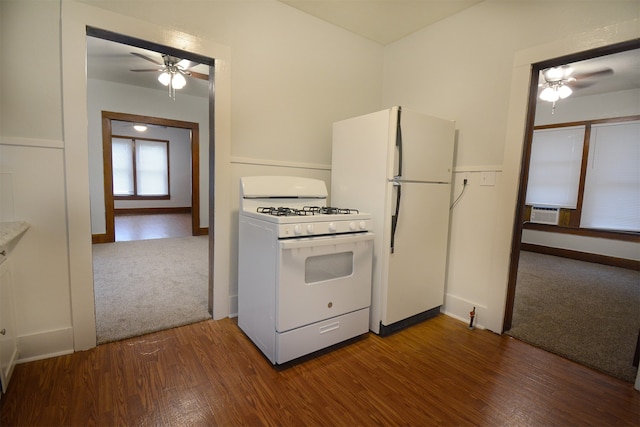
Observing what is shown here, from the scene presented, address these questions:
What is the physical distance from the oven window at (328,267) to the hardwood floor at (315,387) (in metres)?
0.53

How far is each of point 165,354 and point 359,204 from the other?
1694 mm

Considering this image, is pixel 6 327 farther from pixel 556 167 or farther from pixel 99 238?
pixel 556 167

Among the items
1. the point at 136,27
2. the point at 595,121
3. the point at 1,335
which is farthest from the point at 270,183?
the point at 595,121

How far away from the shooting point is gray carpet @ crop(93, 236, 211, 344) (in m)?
2.19

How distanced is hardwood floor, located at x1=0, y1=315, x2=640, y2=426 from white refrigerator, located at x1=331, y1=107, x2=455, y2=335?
1.24 feet

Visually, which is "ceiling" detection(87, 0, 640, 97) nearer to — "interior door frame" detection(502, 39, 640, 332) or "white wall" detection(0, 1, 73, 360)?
"interior door frame" detection(502, 39, 640, 332)

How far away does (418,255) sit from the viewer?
2.26m

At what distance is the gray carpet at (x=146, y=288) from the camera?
2193 mm

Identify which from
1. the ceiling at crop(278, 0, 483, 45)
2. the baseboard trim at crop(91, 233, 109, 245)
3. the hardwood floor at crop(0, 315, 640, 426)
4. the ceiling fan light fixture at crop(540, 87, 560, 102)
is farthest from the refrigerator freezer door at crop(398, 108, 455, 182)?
the baseboard trim at crop(91, 233, 109, 245)

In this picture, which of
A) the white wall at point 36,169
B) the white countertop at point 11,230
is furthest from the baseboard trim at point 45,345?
the white countertop at point 11,230

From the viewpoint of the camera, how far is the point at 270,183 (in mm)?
2205

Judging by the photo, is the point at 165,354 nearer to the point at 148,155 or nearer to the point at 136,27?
the point at 136,27

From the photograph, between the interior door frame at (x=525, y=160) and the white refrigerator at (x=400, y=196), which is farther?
the white refrigerator at (x=400, y=196)

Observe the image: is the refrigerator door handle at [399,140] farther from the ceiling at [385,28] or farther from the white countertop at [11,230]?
the white countertop at [11,230]
